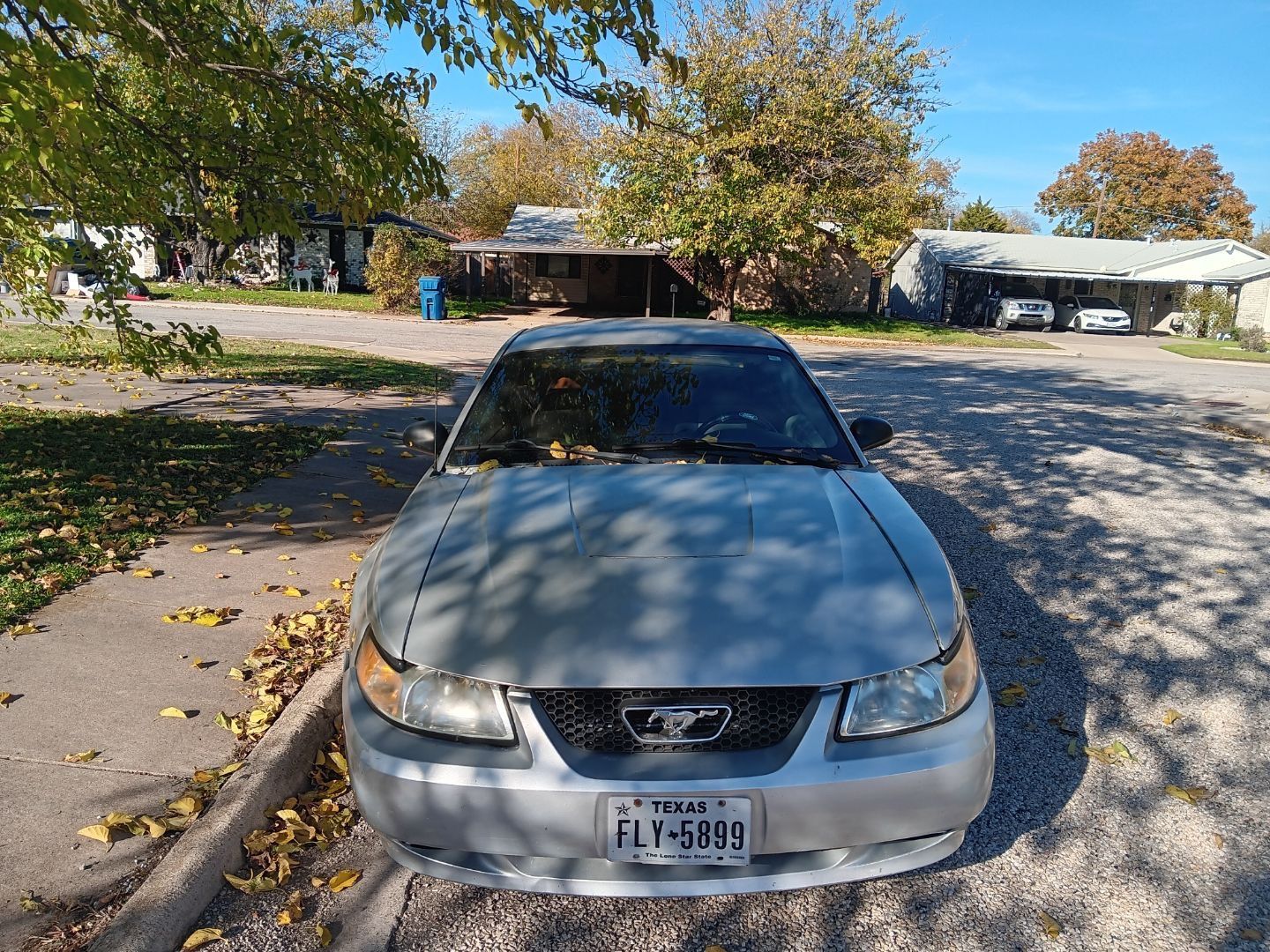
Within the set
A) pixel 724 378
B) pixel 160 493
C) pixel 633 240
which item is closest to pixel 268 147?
pixel 160 493

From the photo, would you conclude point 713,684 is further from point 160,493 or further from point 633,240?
point 633,240

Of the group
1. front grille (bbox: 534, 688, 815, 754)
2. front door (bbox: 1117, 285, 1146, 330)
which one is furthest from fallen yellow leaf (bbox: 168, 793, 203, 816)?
front door (bbox: 1117, 285, 1146, 330)

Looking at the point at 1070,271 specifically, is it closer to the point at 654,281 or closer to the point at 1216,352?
the point at 1216,352

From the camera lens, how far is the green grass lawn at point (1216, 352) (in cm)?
2811

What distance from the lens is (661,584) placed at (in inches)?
107

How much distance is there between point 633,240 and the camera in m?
30.2

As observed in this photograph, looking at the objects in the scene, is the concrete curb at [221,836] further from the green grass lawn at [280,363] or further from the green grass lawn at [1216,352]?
the green grass lawn at [1216,352]

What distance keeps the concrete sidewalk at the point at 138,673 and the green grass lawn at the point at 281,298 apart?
25.3 metres

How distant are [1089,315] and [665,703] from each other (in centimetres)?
4209

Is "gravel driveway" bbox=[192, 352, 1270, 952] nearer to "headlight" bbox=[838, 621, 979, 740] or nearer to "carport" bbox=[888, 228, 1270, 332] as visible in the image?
"headlight" bbox=[838, 621, 979, 740]

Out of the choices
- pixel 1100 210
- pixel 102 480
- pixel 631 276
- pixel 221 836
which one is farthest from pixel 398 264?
pixel 1100 210

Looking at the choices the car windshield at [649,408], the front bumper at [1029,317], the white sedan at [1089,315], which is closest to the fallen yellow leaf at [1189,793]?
the car windshield at [649,408]

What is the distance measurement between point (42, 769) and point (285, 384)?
9567mm

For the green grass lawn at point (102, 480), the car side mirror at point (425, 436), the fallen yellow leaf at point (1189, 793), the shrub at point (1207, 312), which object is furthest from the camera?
the shrub at point (1207, 312)
